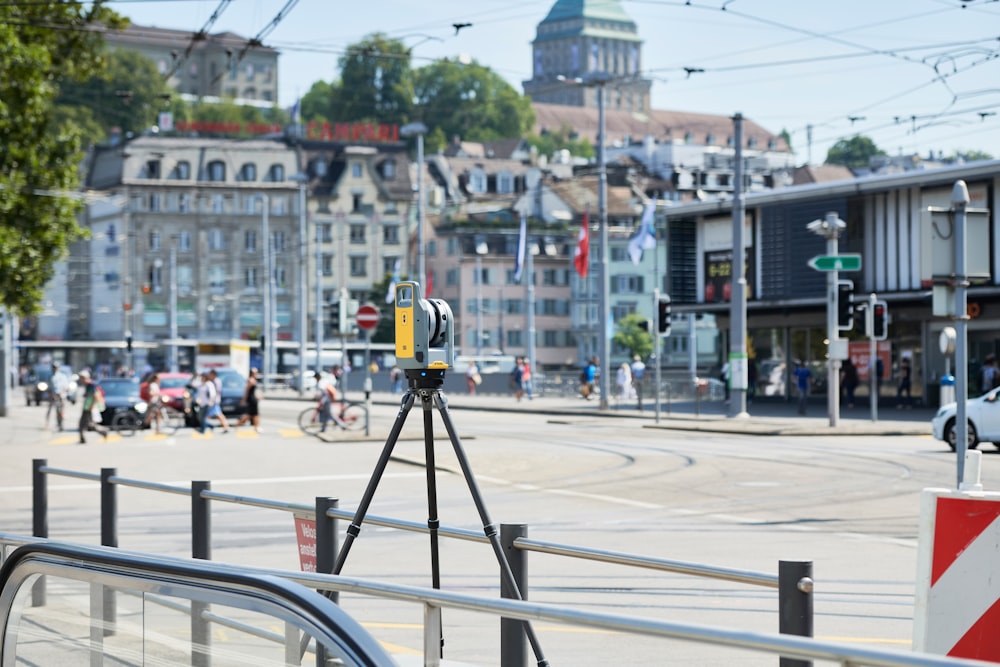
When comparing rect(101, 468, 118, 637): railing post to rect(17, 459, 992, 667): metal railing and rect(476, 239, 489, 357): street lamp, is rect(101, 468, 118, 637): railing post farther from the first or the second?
rect(476, 239, 489, 357): street lamp

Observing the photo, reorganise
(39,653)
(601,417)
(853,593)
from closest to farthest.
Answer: (39,653) < (853,593) < (601,417)

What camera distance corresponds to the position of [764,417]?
139 ft

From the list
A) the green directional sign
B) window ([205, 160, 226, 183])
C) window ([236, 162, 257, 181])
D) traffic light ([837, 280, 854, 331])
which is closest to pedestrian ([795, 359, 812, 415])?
traffic light ([837, 280, 854, 331])

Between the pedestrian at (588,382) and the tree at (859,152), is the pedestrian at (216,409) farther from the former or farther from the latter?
the tree at (859,152)

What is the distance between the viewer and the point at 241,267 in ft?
376

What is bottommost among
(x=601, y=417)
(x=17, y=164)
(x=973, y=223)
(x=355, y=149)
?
(x=601, y=417)

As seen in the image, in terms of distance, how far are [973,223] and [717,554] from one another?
3.63 metres

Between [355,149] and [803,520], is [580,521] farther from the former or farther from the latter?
[355,149]

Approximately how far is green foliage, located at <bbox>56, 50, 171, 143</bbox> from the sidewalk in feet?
240

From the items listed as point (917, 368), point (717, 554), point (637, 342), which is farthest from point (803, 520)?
point (637, 342)

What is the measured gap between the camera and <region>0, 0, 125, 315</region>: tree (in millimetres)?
29406

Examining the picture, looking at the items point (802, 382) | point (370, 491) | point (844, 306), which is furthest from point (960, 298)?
point (802, 382)

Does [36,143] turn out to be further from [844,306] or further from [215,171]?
[215,171]

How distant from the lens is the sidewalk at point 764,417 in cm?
3334
